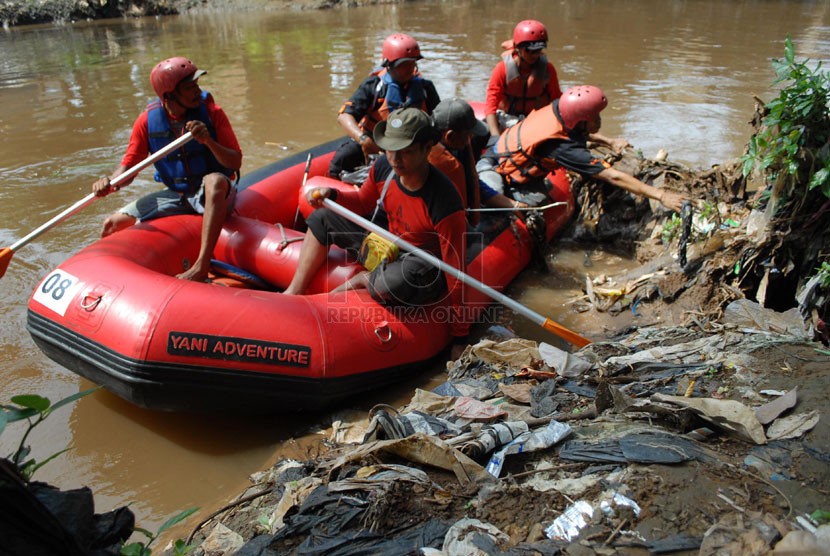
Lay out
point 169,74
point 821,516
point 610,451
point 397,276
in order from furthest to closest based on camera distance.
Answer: point 169,74 < point 397,276 < point 610,451 < point 821,516

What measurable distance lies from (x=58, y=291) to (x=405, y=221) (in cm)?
202

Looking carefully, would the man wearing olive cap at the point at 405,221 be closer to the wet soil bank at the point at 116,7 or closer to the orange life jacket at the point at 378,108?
the orange life jacket at the point at 378,108

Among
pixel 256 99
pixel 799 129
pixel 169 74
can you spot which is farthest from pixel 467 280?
pixel 256 99

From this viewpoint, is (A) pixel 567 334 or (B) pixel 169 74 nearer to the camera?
(A) pixel 567 334

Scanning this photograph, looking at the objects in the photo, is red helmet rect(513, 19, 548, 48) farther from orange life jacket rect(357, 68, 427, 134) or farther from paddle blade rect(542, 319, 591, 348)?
paddle blade rect(542, 319, 591, 348)

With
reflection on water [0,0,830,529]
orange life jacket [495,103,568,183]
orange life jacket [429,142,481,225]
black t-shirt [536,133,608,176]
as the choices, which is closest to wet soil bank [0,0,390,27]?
reflection on water [0,0,830,529]

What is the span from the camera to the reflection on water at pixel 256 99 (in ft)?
11.2

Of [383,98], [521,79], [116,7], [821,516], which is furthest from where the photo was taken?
[116,7]

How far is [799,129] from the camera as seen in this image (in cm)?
306

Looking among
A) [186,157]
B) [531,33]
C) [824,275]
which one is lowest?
[824,275]

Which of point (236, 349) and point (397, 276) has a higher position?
point (397, 276)

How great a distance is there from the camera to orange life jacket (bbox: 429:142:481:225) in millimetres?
3994

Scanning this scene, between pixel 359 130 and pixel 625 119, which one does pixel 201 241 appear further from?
pixel 625 119

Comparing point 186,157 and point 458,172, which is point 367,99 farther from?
point 186,157
